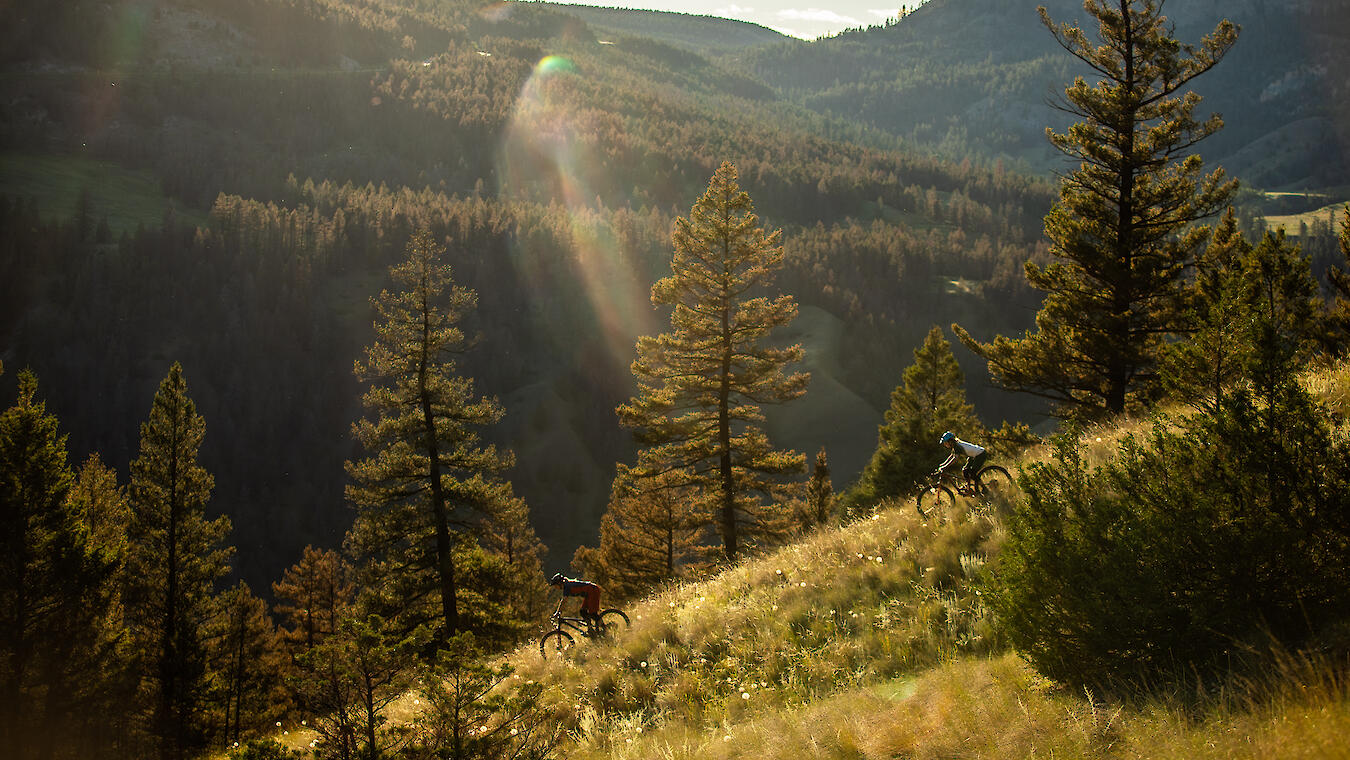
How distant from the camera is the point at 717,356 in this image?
22781mm

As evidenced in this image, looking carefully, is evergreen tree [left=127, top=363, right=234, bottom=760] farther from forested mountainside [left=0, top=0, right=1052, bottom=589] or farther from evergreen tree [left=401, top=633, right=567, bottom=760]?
forested mountainside [left=0, top=0, right=1052, bottom=589]

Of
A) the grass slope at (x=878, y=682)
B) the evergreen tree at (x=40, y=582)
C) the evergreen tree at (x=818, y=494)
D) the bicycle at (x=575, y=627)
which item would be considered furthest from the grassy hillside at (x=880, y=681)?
the evergreen tree at (x=818, y=494)

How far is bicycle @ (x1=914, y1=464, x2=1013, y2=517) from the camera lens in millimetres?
10086

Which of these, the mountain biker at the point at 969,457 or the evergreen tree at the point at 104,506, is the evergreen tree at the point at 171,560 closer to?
A: the evergreen tree at the point at 104,506

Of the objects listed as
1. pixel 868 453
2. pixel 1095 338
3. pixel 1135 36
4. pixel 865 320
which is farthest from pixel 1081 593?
pixel 865 320

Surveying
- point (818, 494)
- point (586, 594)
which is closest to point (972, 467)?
point (586, 594)

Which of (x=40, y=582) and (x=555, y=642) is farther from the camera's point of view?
(x=40, y=582)

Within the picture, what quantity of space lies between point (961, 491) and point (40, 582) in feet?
74.8

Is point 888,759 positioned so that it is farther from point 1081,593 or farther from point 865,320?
point 865,320

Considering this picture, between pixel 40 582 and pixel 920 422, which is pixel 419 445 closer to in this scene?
pixel 40 582

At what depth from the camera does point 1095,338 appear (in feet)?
55.0

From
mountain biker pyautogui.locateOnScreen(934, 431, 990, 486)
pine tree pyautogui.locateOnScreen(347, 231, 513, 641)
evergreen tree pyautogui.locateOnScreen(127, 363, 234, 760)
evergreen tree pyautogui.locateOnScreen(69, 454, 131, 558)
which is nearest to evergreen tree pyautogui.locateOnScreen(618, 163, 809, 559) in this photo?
pine tree pyautogui.locateOnScreen(347, 231, 513, 641)

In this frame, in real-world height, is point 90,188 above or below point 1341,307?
above

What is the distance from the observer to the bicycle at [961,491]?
10.1 meters
